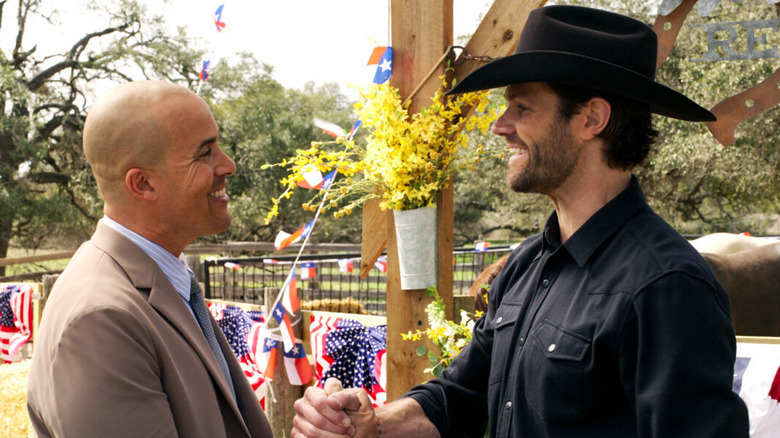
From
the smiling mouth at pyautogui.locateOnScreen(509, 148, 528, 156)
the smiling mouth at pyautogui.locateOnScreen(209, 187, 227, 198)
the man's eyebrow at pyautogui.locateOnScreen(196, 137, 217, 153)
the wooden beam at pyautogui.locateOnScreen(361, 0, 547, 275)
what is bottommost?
the smiling mouth at pyautogui.locateOnScreen(209, 187, 227, 198)

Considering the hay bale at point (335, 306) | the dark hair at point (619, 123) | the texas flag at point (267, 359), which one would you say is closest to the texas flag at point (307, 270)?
the hay bale at point (335, 306)

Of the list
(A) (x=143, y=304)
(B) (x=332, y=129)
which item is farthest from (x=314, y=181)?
(A) (x=143, y=304)

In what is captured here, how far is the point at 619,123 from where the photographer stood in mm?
1660

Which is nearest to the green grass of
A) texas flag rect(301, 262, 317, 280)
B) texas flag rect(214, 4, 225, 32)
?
texas flag rect(301, 262, 317, 280)

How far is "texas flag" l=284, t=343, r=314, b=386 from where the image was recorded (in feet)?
16.4

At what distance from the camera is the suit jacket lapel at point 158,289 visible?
4.84 feet

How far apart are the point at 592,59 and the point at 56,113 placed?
21354 millimetres

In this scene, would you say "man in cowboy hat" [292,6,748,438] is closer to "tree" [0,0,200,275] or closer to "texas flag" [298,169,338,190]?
"texas flag" [298,169,338,190]

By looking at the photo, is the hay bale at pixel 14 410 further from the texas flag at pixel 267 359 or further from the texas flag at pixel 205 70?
the texas flag at pixel 205 70

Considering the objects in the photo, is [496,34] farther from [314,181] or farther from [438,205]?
[314,181]

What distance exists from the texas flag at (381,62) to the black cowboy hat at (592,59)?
149 cm

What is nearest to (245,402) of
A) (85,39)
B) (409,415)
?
(409,415)

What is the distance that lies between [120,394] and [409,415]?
0.89 m

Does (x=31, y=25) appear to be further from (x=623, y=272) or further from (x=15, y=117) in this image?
(x=623, y=272)
